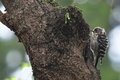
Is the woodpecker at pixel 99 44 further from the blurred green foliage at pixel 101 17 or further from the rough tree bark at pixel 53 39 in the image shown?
the blurred green foliage at pixel 101 17

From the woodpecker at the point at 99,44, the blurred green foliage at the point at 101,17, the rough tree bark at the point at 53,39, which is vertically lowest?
the rough tree bark at the point at 53,39

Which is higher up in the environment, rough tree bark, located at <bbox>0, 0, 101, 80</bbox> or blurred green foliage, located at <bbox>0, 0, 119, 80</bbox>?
blurred green foliage, located at <bbox>0, 0, 119, 80</bbox>

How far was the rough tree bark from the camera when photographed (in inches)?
110

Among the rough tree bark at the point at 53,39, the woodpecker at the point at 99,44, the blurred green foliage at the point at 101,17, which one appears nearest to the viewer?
the rough tree bark at the point at 53,39

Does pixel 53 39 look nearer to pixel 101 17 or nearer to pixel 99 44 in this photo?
pixel 99 44

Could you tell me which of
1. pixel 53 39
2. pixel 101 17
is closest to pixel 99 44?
pixel 53 39

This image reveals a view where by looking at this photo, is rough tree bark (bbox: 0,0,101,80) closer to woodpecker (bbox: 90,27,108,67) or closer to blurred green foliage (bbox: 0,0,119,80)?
woodpecker (bbox: 90,27,108,67)

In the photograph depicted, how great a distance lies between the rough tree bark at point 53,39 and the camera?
9.21 feet

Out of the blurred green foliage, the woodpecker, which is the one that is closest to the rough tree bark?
the woodpecker

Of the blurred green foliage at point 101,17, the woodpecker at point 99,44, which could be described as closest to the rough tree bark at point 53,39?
the woodpecker at point 99,44

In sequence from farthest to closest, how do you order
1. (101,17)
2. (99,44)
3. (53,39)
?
(101,17) → (99,44) → (53,39)

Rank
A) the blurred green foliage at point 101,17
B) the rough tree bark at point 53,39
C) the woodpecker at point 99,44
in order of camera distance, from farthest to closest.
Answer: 1. the blurred green foliage at point 101,17
2. the woodpecker at point 99,44
3. the rough tree bark at point 53,39

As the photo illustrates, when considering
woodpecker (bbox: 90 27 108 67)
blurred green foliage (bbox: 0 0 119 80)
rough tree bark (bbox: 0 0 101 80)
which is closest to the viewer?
rough tree bark (bbox: 0 0 101 80)

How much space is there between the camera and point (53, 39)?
285cm
